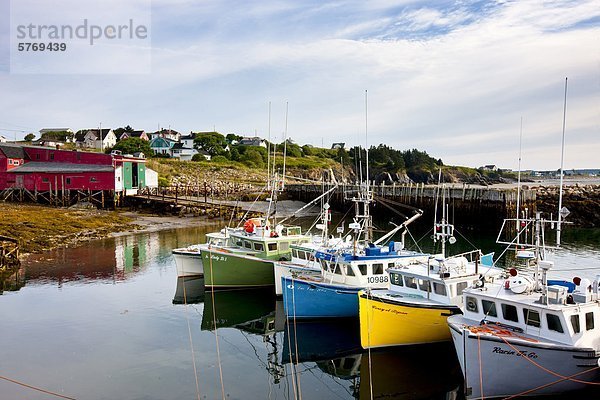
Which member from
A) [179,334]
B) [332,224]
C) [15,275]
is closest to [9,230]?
[15,275]

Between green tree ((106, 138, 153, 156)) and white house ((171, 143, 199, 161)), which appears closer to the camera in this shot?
green tree ((106, 138, 153, 156))

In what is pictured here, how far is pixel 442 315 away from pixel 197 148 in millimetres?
100335

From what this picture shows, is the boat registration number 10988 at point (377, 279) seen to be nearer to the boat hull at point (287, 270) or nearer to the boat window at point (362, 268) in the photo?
the boat window at point (362, 268)

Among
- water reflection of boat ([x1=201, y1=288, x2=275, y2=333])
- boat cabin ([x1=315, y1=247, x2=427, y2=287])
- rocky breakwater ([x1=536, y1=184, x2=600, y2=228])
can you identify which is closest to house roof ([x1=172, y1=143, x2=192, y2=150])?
rocky breakwater ([x1=536, y1=184, x2=600, y2=228])

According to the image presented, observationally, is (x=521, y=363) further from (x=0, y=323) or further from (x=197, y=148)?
(x=197, y=148)

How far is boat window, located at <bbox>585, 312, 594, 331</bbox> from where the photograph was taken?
1338 centimetres

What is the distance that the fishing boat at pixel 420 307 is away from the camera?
54.6 feet

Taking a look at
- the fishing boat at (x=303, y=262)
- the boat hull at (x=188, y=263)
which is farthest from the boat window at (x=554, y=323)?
the boat hull at (x=188, y=263)

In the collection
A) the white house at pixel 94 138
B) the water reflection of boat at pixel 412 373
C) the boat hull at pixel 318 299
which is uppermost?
the white house at pixel 94 138

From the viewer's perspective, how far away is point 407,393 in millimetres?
14648

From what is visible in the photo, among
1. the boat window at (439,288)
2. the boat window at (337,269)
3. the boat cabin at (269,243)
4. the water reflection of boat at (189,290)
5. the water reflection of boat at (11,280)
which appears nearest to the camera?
the boat window at (439,288)

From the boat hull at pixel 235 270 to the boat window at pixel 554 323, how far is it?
1416cm

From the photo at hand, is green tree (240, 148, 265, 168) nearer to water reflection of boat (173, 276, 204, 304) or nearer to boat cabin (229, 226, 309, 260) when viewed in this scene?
water reflection of boat (173, 276, 204, 304)

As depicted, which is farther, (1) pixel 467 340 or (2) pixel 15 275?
(2) pixel 15 275
